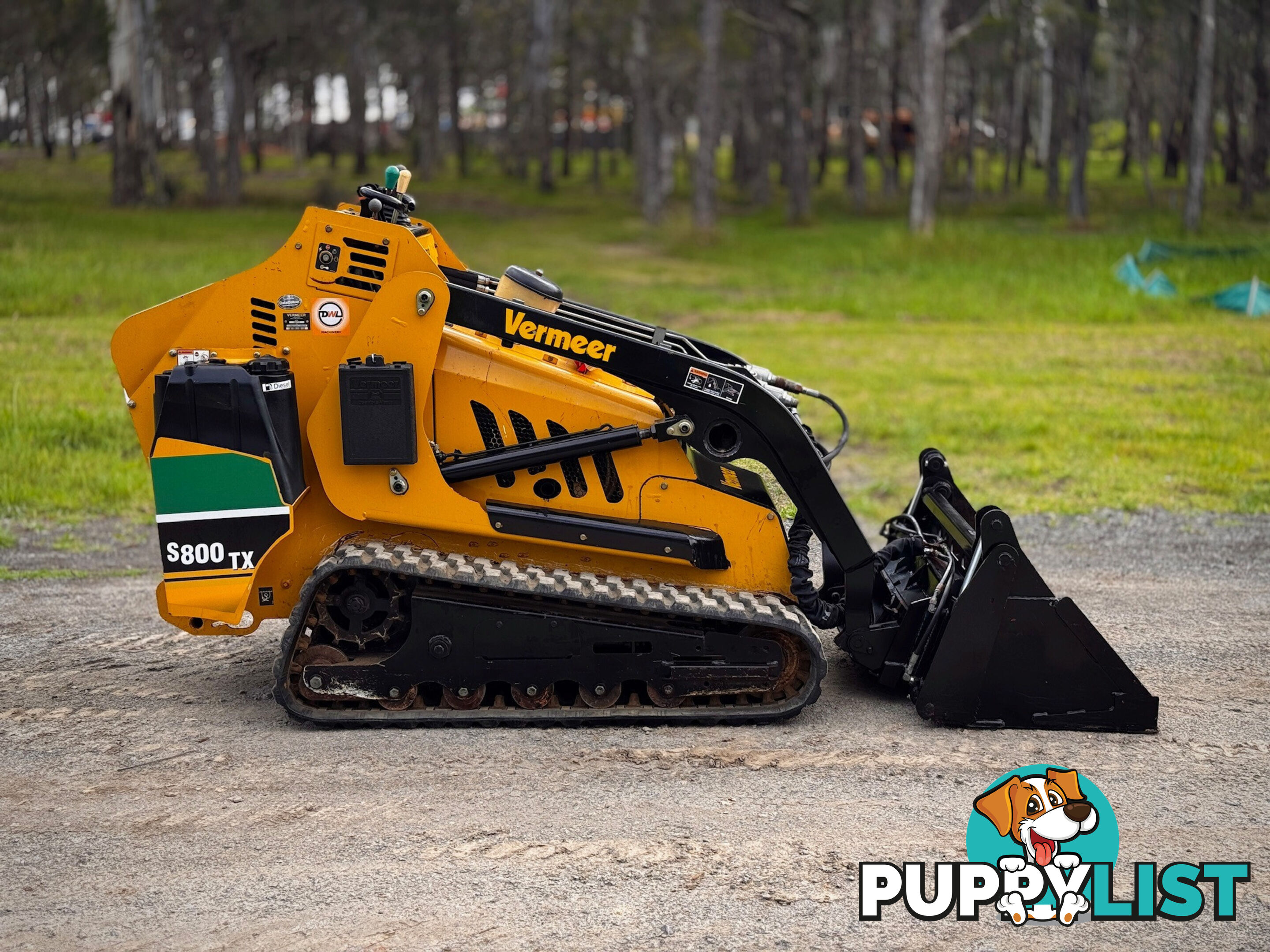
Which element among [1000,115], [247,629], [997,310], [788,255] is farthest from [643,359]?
[1000,115]

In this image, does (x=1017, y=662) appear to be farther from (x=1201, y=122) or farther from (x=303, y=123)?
(x=303, y=123)

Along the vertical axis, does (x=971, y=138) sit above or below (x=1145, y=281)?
above

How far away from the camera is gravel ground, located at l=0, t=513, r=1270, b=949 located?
13.2ft

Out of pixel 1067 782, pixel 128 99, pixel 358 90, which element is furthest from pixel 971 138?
pixel 1067 782

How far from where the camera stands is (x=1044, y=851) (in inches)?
177

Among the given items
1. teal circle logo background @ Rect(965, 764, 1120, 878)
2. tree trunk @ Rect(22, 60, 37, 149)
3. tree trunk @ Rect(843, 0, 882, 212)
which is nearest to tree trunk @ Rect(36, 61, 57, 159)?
tree trunk @ Rect(22, 60, 37, 149)

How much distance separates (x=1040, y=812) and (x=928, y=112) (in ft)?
91.8

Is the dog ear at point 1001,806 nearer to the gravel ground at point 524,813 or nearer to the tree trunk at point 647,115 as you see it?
the gravel ground at point 524,813

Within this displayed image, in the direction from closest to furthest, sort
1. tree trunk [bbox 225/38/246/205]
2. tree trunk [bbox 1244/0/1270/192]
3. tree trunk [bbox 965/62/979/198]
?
1. tree trunk [bbox 1244/0/1270/192]
2. tree trunk [bbox 225/38/246/205]
3. tree trunk [bbox 965/62/979/198]

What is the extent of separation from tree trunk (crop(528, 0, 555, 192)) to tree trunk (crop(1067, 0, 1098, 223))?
16914 millimetres

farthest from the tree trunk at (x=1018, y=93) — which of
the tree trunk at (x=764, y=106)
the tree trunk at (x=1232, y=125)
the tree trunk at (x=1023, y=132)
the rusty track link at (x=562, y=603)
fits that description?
the rusty track link at (x=562, y=603)

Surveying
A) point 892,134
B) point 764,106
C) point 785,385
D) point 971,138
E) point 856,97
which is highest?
point 856,97

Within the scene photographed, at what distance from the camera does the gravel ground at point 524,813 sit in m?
4.04

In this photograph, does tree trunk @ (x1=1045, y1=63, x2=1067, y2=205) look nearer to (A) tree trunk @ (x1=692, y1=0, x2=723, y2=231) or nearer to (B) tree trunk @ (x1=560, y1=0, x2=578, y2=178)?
(A) tree trunk @ (x1=692, y1=0, x2=723, y2=231)
